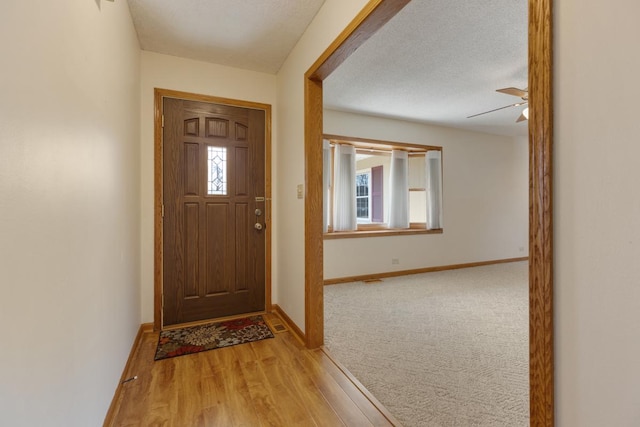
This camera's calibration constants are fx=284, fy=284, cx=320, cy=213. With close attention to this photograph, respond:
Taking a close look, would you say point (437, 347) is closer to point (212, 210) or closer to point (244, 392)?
point (244, 392)

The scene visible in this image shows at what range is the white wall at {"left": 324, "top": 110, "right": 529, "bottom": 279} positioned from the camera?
4.18 meters

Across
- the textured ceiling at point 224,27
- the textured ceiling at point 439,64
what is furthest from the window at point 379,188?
the textured ceiling at point 224,27

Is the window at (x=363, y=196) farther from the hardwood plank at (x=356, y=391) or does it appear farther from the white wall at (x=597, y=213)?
the white wall at (x=597, y=213)

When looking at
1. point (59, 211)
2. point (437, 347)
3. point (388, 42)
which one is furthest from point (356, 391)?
point (388, 42)

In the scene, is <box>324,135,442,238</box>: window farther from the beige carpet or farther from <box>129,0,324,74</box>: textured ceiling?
<box>129,0,324,74</box>: textured ceiling

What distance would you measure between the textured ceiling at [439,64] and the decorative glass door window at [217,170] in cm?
143

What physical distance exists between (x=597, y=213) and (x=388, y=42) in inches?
88.3

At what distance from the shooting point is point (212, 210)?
2.68 meters

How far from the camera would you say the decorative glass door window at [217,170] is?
268 cm

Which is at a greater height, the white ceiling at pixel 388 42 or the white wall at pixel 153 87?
the white ceiling at pixel 388 42

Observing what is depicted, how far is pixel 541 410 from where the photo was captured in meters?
0.78

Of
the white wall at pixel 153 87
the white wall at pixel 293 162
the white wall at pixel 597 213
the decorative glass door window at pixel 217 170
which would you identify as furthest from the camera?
the decorative glass door window at pixel 217 170

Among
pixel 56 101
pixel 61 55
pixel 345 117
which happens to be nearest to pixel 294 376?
pixel 56 101

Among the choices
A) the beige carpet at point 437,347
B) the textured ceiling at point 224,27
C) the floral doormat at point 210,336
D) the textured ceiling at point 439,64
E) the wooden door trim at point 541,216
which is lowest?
the beige carpet at point 437,347
